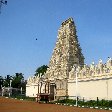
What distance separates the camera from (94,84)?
119 feet

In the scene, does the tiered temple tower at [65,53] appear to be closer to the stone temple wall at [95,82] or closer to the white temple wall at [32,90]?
the stone temple wall at [95,82]

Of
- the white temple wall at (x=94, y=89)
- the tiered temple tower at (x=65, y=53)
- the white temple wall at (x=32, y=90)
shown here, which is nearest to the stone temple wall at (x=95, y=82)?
the white temple wall at (x=94, y=89)

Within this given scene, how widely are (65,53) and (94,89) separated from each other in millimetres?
12253

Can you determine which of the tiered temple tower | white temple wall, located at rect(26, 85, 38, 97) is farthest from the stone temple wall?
white temple wall, located at rect(26, 85, 38, 97)

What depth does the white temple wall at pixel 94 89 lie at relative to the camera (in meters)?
33.4

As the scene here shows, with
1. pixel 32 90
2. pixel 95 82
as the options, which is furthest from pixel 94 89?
pixel 32 90

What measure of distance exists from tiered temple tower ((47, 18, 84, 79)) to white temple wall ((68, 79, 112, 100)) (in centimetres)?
459

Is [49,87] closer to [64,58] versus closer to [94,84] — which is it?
[64,58]

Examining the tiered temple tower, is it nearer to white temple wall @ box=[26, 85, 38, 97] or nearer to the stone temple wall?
the stone temple wall

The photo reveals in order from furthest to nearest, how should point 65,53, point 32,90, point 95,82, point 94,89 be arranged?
point 32,90
point 65,53
point 94,89
point 95,82

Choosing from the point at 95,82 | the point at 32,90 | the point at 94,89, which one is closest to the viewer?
the point at 95,82

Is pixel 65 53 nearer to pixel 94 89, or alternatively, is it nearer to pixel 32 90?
pixel 94 89

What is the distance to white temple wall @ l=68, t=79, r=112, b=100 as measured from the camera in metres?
33.4

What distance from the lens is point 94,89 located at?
36.2 m
